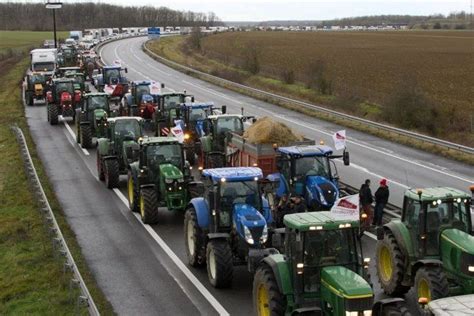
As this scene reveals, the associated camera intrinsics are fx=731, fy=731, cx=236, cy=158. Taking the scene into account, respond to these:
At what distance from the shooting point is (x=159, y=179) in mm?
21641

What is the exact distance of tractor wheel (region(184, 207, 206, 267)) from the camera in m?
16.8

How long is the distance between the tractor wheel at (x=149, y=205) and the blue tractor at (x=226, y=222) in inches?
153

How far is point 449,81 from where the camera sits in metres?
60.6

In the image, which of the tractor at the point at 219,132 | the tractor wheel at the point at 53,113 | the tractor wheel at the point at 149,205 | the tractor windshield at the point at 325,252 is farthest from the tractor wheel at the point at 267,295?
the tractor wheel at the point at 53,113

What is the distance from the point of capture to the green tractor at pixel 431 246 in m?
13.0

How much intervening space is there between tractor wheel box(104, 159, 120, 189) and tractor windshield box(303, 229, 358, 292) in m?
14.8

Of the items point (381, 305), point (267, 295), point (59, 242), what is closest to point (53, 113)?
point (59, 242)

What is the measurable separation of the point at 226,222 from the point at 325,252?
→ 429 centimetres

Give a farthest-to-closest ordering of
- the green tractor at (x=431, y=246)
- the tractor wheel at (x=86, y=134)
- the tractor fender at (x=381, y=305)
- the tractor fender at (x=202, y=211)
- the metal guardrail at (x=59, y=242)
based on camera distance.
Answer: the tractor wheel at (x=86, y=134) < the tractor fender at (x=202, y=211) < the metal guardrail at (x=59, y=242) < the green tractor at (x=431, y=246) < the tractor fender at (x=381, y=305)

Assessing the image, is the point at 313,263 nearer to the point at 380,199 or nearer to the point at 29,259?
the point at 380,199

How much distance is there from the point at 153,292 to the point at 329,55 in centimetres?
8098

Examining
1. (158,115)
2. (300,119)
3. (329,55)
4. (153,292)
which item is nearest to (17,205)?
(153,292)

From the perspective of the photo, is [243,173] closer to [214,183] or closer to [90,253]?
[214,183]

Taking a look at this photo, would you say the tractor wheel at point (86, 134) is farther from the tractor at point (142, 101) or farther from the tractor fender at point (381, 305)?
the tractor fender at point (381, 305)
